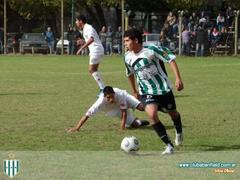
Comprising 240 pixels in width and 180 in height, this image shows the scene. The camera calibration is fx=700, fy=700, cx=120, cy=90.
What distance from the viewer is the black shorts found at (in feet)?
32.3

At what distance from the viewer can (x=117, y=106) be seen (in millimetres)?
12297

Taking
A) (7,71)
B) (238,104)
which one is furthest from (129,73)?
(7,71)

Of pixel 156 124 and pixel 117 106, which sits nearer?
pixel 156 124

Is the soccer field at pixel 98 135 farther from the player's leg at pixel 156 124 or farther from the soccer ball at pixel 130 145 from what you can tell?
the player's leg at pixel 156 124

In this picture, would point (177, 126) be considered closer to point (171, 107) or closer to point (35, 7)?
point (171, 107)

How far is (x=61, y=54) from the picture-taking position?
4619 cm

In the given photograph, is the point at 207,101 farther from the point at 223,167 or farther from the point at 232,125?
the point at 223,167

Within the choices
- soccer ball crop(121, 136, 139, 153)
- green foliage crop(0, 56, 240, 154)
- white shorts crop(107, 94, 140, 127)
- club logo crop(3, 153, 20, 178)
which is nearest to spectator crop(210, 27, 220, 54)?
green foliage crop(0, 56, 240, 154)

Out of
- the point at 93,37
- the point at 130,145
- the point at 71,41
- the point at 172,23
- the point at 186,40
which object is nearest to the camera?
the point at 130,145

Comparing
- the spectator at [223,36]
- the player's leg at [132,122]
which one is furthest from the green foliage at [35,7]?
the player's leg at [132,122]

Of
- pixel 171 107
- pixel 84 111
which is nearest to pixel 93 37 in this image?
pixel 84 111

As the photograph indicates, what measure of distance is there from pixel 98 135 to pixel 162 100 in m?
2.00

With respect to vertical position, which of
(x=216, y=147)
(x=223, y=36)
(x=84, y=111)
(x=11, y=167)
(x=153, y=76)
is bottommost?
(x=84, y=111)

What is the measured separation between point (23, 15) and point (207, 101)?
1663 inches
